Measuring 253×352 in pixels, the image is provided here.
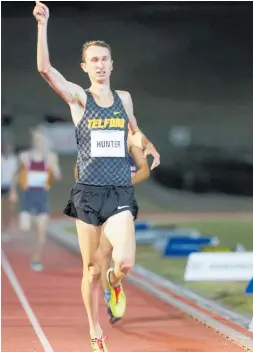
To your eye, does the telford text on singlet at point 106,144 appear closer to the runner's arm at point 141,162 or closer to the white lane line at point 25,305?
the runner's arm at point 141,162

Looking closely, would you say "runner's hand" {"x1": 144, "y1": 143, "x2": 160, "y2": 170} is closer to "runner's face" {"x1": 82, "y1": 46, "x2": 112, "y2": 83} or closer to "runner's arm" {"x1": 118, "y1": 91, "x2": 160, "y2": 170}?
"runner's arm" {"x1": 118, "y1": 91, "x2": 160, "y2": 170}

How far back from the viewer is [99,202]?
629cm

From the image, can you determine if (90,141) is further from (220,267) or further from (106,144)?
(220,267)

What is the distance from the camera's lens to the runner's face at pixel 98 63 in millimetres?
6293

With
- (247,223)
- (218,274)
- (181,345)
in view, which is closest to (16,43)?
(247,223)

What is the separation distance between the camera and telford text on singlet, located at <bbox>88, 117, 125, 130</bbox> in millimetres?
6289

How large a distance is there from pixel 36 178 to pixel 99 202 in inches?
276

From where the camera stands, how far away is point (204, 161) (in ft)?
103

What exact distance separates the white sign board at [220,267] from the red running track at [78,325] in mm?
764

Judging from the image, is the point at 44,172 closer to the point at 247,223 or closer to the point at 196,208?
the point at 247,223

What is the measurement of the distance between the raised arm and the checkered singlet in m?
0.09

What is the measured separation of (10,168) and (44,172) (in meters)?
4.37

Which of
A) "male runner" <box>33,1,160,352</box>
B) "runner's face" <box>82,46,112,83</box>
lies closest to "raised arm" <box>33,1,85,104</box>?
"male runner" <box>33,1,160,352</box>

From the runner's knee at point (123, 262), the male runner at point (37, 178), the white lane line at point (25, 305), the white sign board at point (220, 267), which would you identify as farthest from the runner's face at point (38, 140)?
the runner's knee at point (123, 262)
